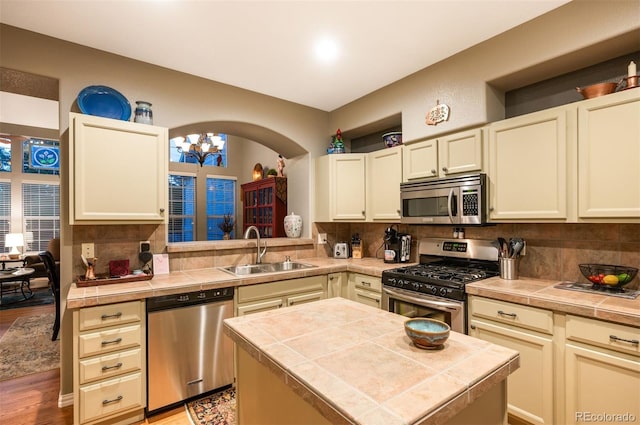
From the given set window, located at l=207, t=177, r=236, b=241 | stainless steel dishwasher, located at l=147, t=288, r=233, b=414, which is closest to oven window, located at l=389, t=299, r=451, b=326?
stainless steel dishwasher, located at l=147, t=288, r=233, b=414

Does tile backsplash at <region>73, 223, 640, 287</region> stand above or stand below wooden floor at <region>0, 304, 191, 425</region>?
above

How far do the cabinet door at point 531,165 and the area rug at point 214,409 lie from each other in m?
2.40

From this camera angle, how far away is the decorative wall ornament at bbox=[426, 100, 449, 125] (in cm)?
272

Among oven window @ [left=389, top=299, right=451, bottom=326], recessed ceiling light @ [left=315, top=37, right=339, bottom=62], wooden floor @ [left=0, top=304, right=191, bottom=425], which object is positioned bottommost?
wooden floor @ [left=0, top=304, right=191, bottom=425]

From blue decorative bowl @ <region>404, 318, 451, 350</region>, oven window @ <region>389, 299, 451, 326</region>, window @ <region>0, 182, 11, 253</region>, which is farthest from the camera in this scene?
window @ <region>0, 182, 11, 253</region>

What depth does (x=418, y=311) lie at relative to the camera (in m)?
2.49

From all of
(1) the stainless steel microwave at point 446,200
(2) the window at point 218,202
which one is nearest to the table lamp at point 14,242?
(2) the window at point 218,202

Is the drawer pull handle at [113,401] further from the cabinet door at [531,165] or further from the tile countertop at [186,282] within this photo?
the cabinet door at [531,165]

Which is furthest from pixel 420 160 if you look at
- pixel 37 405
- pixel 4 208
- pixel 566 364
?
pixel 4 208

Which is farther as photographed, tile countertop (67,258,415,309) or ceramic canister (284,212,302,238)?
ceramic canister (284,212,302,238)

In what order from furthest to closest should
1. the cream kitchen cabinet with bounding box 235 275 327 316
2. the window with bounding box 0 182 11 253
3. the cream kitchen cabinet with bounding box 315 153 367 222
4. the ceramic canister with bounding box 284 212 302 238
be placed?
the window with bounding box 0 182 11 253 < the ceramic canister with bounding box 284 212 302 238 < the cream kitchen cabinet with bounding box 315 153 367 222 < the cream kitchen cabinet with bounding box 235 275 327 316

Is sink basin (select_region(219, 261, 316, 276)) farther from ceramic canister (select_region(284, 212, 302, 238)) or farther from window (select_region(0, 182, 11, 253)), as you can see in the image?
window (select_region(0, 182, 11, 253))

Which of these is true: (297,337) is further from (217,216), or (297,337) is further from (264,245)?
(217,216)

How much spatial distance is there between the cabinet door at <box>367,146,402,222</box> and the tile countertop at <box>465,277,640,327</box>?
1125 mm
